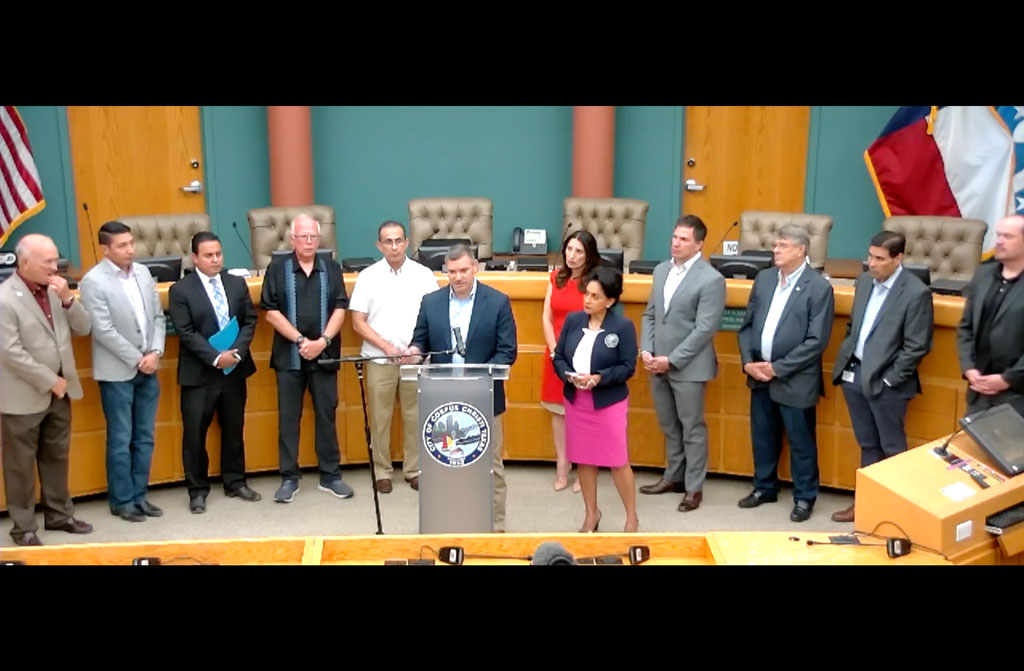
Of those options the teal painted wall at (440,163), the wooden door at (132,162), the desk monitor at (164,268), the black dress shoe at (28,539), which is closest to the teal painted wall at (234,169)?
the wooden door at (132,162)

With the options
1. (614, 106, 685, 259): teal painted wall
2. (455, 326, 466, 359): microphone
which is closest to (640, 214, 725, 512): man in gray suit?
(455, 326, 466, 359): microphone

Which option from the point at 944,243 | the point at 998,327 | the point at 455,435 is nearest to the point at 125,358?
the point at 455,435

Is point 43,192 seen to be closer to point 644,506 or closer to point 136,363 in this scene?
point 136,363

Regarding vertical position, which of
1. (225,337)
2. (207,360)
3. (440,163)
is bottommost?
(207,360)

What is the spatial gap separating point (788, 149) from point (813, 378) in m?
4.69

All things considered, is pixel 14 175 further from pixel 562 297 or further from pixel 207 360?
pixel 562 297

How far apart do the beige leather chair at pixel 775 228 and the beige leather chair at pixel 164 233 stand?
400 centimetres

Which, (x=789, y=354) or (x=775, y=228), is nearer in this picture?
(x=789, y=354)

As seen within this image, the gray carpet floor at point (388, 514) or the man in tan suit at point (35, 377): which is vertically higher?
the man in tan suit at point (35, 377)

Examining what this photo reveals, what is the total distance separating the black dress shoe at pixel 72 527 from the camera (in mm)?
6027

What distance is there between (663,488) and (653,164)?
181 inches

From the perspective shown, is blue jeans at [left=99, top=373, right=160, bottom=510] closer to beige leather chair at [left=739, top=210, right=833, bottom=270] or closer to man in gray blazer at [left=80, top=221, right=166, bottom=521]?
man in gray blazer at [left=80, top=221, right=166, bottom=521]

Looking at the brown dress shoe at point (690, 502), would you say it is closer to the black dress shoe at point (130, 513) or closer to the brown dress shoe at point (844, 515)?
the brown dress shoe at point (844, 515)

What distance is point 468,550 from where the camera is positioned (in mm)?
4195
